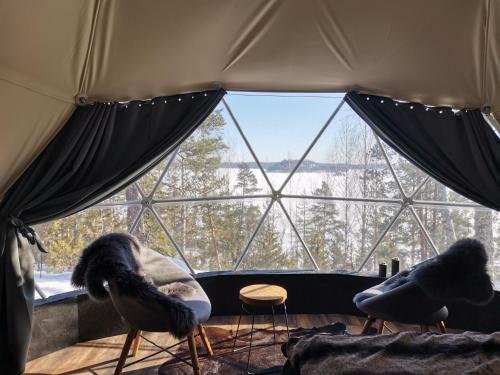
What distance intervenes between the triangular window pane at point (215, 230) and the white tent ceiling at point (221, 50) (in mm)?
1500

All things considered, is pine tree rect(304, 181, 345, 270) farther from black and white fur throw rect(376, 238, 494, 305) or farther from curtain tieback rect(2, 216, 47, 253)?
curtain tieback rect(2, 216, 47, 253)

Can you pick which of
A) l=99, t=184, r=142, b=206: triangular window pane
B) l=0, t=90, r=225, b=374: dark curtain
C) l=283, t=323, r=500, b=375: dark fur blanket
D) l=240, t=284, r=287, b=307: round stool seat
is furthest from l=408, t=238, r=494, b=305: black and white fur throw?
l=99, t=184, r=142, b=206: triangular window pane

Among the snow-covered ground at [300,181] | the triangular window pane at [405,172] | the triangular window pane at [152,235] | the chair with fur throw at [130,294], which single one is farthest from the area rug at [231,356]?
the triangular window pane at [405,172]

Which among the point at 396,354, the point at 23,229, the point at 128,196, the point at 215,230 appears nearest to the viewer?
the point at 396,354

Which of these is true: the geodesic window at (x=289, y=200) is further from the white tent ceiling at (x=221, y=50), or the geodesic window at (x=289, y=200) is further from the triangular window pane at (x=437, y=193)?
the white tent ceiling at (x=221, y=50)

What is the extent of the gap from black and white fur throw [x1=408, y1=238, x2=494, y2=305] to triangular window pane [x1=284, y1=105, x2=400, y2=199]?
1.40 metres

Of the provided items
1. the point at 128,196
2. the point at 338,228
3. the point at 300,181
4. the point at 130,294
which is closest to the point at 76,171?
the point at 128,196

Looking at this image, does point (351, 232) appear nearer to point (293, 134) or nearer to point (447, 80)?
point (293, 134)

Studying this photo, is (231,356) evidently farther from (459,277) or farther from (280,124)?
(280,124)

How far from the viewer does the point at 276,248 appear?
4574 mm

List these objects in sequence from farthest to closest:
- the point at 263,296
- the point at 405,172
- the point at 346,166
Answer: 1. the point at 346,166
2. the point at 405,172
3. the point at 263,296

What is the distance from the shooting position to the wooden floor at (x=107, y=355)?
3.00 metres

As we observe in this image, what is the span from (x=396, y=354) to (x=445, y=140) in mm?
2502

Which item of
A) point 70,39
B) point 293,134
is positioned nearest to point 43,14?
point 70,39
